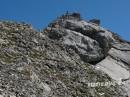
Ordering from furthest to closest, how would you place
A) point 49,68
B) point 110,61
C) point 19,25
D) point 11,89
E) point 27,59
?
1. point 110,61
2. point 19,25
3. point 49,68
4. point 27,59
5. point 11,89

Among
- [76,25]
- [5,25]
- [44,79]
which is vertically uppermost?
[76,25]

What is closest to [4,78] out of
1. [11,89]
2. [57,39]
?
[11,89]

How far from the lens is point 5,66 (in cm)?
3847

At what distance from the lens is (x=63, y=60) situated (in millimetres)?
48781

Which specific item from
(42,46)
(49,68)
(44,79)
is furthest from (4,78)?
(42,46)

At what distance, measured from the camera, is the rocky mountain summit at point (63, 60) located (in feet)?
125

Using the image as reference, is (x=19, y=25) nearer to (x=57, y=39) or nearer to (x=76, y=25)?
(x=57, y=39)

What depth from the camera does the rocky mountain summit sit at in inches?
1500

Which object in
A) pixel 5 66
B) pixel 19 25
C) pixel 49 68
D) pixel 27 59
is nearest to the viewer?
pixel 5 66

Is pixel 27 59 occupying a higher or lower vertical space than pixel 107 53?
Answer: lower

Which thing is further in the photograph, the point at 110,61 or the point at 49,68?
the point at 110,61

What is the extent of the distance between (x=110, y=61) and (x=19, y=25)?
15461 mm

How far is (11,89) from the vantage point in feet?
115

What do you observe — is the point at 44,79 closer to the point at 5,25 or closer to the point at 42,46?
the point at 42,46
